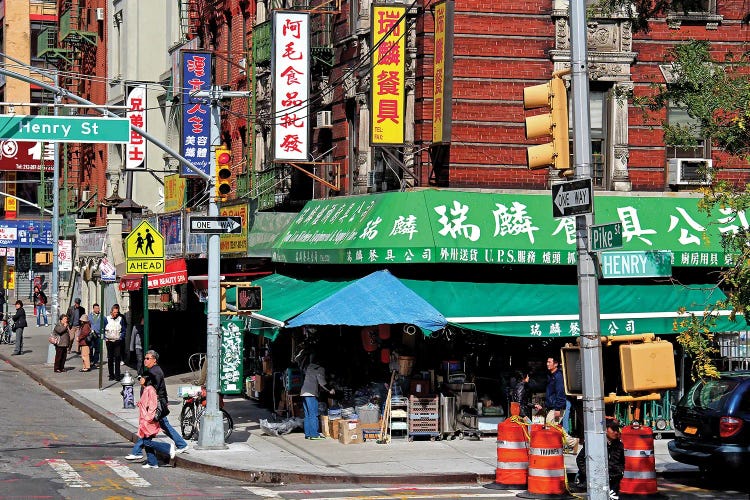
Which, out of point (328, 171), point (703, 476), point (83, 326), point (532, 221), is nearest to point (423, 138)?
point (532, 221)

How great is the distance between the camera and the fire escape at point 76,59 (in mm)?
59281

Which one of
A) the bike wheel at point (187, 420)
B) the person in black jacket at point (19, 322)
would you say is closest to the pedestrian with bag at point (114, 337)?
the person in black jacket at point (19, 322)

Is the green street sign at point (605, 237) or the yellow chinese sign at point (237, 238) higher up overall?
the yellow chinese sign at point (237, 238)

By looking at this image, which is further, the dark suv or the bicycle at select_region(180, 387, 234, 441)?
the bicycle at select_region(180, 387, 234, 441)

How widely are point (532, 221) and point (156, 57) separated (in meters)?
32.7

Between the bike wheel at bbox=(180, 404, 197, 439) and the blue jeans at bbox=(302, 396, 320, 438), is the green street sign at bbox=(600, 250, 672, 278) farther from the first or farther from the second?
the bike wheel at bbox=(180, 404, 197, 439)

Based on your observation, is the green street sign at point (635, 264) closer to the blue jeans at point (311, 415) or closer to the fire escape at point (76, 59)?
the blue jeans at point (311, 415)

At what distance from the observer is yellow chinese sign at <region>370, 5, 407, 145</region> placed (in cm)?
2377

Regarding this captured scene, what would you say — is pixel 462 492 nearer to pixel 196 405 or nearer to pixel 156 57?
pixel 196 405

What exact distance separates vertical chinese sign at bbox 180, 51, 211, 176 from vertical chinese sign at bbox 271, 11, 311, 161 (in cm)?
445

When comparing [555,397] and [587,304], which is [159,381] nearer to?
[555,397]

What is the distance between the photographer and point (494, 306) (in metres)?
22.3

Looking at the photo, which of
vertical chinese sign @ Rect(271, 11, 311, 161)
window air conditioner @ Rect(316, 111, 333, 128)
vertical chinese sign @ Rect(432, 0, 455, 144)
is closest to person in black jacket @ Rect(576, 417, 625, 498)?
vertical chinese sign @ Rect(432, 0, 455, 144)

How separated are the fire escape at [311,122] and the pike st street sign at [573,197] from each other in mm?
13233
